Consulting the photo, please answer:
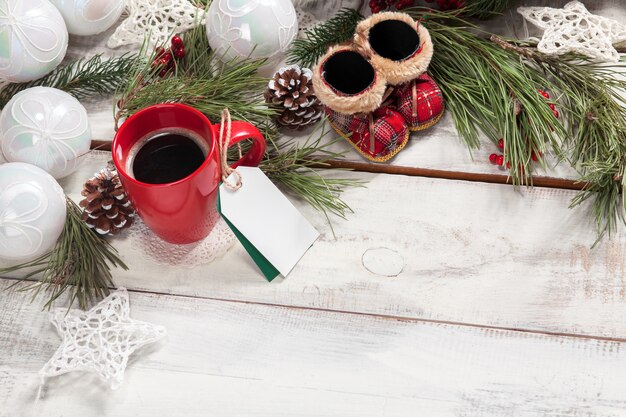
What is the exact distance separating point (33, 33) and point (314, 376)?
19.5 inches

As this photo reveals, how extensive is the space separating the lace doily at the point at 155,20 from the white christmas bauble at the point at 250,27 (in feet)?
0.19

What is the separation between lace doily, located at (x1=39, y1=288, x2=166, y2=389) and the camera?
723 millimetres

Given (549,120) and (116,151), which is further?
(549,120)

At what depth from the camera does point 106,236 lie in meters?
0.81

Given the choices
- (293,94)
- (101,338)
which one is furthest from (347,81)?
(101,338)

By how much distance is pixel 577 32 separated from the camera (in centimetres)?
86

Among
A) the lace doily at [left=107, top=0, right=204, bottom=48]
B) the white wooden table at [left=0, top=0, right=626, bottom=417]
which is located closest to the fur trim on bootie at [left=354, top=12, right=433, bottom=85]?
the white wooden table at [left=0, top=0, right=626, bottom=417]

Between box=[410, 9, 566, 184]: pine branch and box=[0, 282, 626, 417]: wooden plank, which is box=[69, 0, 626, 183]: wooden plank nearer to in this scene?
box=[410, 9, 566, 184]: pine branch

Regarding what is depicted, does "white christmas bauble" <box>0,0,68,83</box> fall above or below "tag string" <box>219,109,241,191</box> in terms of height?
above

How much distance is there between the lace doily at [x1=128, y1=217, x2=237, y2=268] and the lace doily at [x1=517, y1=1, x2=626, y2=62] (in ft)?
1.46

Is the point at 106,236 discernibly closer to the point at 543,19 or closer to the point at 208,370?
the point at 208,370

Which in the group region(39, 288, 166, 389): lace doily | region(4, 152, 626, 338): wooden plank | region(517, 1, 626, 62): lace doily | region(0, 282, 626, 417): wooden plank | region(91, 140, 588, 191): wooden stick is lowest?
region(0, 282, 626, 417): wooden plank

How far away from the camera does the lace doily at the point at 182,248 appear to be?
80 cm

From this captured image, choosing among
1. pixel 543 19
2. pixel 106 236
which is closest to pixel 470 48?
pixel 543 19
